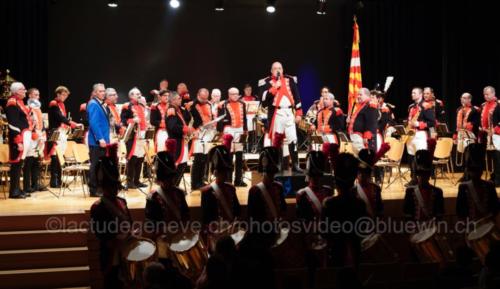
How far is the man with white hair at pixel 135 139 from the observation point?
13.2 m

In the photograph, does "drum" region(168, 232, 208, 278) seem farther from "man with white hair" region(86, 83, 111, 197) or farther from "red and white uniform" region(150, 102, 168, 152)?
"red and white uniform" region(150, 102, 168, 152)

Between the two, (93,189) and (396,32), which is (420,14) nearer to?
(396,32)

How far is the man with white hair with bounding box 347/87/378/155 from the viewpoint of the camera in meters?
12.6

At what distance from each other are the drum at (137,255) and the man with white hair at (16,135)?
5212mm

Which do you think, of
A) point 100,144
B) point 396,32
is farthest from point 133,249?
point 396,32

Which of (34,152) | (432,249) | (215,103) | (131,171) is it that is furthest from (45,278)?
(215,103)

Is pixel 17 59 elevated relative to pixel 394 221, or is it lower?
elevated

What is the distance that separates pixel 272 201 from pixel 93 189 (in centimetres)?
473

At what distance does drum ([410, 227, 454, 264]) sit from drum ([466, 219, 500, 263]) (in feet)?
0.97

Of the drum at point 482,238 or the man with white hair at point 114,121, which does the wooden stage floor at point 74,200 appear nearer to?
the man with white hair at point 114,121

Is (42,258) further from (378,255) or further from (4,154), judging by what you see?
(378,255)

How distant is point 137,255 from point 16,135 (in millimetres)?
5636

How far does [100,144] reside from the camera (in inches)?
456

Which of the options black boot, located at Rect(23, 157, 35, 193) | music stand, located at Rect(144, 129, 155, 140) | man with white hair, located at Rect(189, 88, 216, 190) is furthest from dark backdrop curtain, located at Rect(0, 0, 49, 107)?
music stand, located at Rect(144, 129, 155, 140)
